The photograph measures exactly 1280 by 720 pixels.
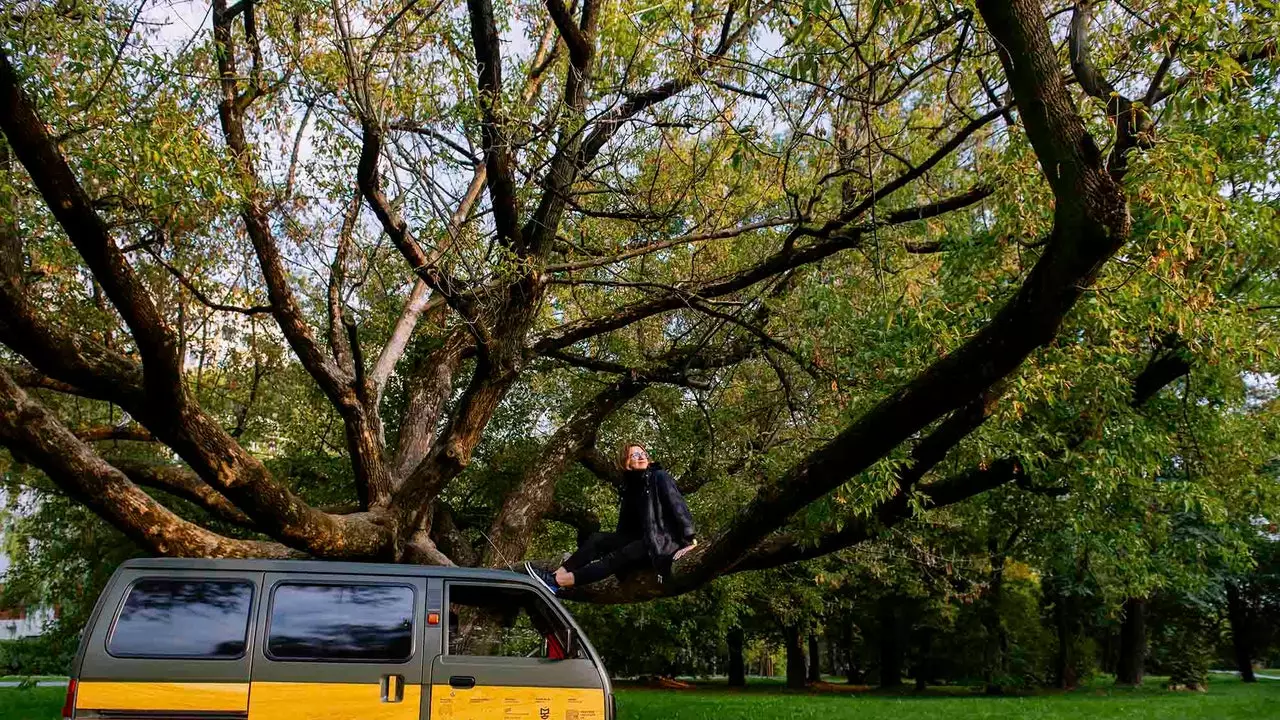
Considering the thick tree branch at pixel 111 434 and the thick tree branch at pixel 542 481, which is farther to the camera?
the thick tree branch at pixel 111 434

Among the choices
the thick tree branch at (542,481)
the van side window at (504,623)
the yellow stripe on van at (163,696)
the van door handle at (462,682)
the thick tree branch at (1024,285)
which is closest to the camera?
the thick tree branch at (1024,285)

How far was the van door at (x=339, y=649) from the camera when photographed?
5359 mm

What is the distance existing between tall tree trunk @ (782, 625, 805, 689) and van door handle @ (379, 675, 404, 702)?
28620 mm

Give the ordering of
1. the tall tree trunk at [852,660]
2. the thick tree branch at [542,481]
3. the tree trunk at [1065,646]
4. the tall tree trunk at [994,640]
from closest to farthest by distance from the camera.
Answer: the thick tree branch at [542,481] < the tall tree trunk at [994,640] < the tree trunk at [1065,646] < the tall tree trunk at [852,660]

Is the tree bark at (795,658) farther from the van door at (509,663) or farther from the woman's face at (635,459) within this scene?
the van door at (509,663)

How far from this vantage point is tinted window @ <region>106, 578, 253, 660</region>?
17.7ft

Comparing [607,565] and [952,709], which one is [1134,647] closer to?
[952,709]

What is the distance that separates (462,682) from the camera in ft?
18.1

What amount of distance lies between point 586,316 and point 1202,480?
7779 millimetres

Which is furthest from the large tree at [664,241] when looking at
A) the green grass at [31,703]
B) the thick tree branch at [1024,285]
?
the green grass at [31,703]

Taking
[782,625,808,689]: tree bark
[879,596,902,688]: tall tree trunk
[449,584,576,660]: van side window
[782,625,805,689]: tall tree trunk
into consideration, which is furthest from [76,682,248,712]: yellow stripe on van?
[879,596,902,688]: tall tree trunk

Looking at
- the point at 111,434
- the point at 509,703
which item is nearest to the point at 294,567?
the point at 509,703

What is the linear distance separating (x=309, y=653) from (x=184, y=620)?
0.80 meters

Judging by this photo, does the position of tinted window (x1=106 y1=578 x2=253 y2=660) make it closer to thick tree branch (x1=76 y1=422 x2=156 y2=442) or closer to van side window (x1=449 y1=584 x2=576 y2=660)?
van side window (x1=449 y1=584 x2=576 y2=660)
